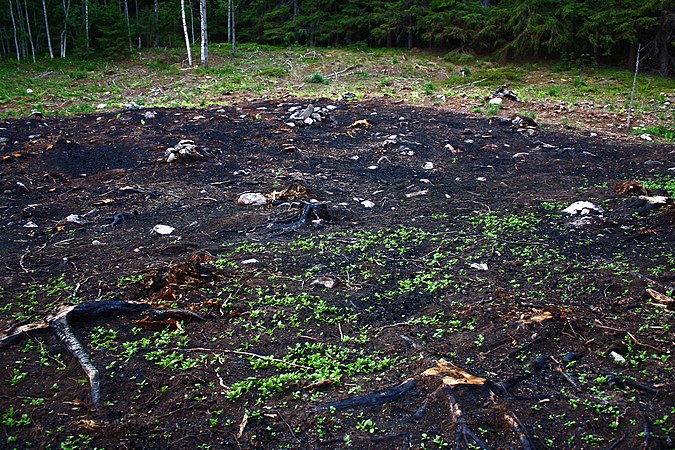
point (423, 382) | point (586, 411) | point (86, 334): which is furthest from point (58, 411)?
point (586, 411)

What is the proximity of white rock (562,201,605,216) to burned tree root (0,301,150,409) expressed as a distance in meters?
3.91

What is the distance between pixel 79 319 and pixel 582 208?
4.41 meters

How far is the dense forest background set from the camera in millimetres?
13070

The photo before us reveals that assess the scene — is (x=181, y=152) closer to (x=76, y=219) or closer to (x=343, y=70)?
(x=76, y=219)

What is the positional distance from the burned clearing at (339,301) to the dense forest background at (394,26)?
313 inches

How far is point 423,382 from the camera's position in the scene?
2.39m

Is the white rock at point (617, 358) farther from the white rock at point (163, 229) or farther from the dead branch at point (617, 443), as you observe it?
the white rock at point (163, 229)

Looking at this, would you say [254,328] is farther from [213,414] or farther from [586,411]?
[586,411]

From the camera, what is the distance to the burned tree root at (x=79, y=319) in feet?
8.07

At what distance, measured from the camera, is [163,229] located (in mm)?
4535

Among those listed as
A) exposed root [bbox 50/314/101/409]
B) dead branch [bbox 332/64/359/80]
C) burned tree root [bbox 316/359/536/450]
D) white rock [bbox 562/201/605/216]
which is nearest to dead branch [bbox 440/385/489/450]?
burned tree root [bbox 316/359/536/450]

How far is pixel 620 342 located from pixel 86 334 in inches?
120

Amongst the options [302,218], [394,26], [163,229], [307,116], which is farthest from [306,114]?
[394,26]

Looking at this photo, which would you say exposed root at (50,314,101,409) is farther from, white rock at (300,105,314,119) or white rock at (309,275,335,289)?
white rock at (300,105,314,119)
